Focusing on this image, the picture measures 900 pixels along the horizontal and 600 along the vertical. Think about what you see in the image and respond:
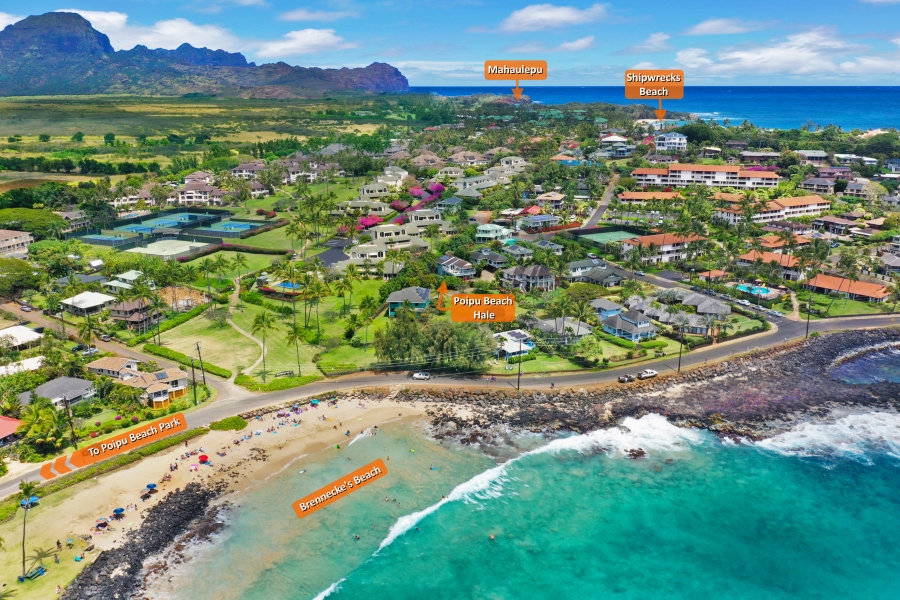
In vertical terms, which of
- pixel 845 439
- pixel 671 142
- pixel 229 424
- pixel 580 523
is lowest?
pixel 580 523

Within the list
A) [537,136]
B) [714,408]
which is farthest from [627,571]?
[537,136]

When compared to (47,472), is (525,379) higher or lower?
higher

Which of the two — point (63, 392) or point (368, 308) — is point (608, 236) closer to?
point (368, 308)

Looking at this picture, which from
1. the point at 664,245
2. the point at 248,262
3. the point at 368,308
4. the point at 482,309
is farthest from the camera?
the point at 248,262

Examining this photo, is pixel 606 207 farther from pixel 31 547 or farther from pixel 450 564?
pixel 31 547

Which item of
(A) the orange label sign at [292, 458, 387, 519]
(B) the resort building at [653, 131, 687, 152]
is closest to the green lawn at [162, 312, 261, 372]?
(A) the orange label sign at [292, 458, 387, 519]

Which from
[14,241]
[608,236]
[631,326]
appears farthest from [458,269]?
[14,241]
